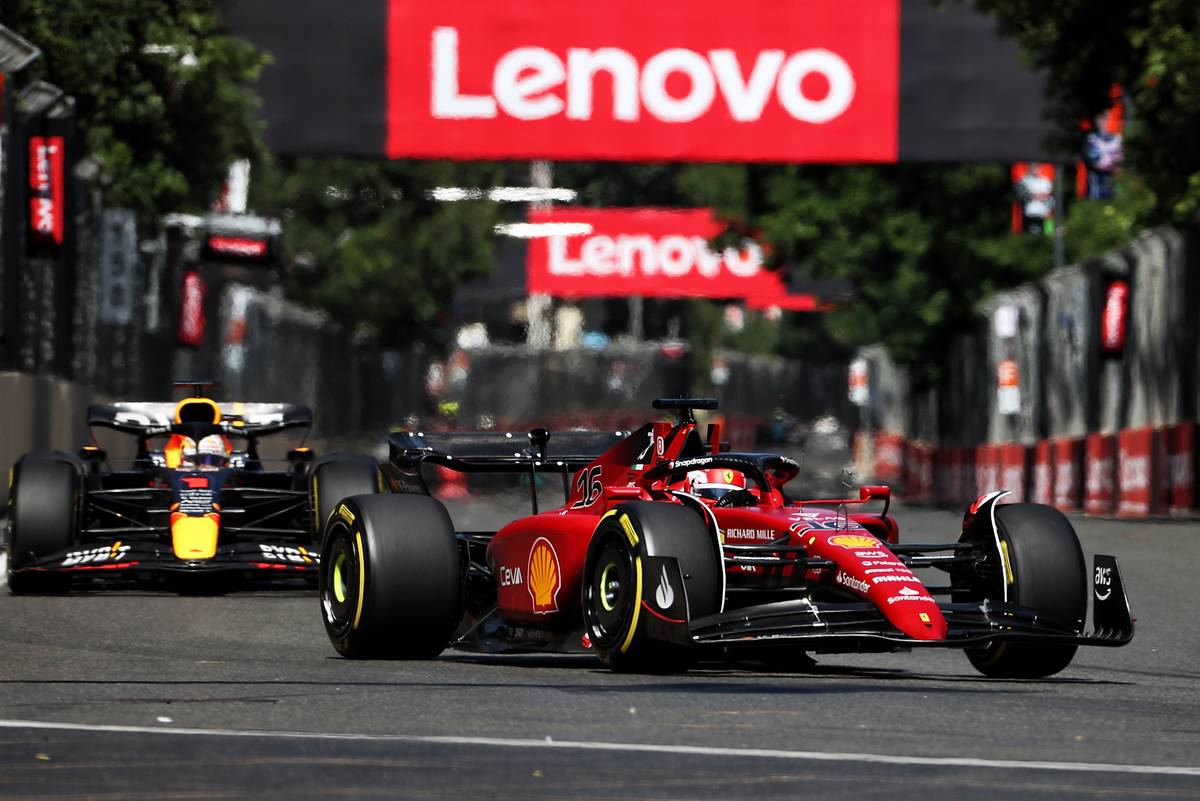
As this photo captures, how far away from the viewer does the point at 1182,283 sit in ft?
89.9

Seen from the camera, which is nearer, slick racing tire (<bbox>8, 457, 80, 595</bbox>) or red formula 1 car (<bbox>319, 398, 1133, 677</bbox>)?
red formula 1 car (<bbox>319, 398, 1133, 677</bbox>)

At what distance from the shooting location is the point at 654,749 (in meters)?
8.19

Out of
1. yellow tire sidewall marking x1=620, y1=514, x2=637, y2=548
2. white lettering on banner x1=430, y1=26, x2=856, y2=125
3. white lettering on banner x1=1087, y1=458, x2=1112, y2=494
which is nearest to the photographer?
yellow tire sidewall marking x1=620, y1=514, x2=637, y2=548

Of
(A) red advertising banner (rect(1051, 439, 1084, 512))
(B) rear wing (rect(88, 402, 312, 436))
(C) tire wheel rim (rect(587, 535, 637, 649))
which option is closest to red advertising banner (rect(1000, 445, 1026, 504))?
(A) red advertising banner (rect(1051, 439, 1084, 512))

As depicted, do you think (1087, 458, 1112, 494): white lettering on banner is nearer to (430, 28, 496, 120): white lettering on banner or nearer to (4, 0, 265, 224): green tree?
(430, 28, 496, 120): white lettering on banner

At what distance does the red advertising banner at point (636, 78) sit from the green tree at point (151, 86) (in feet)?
6.47

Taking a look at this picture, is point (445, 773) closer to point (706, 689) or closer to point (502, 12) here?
point (706, 689)

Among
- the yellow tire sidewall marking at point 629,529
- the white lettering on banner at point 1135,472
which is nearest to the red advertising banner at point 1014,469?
the white lettering on banner at point 1135,472

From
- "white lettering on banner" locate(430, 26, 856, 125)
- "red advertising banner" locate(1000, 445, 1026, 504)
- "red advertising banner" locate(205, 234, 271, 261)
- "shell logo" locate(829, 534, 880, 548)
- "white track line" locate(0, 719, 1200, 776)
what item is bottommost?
"red advertising banner" locate(1000, 445, 1026, 504)

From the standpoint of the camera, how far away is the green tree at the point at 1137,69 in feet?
85.5

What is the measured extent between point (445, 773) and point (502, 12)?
80.7 ft

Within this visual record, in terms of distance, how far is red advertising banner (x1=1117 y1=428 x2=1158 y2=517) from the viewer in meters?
26.5

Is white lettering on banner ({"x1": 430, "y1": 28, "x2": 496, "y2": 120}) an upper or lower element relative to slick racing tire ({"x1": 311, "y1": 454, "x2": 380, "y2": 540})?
upper

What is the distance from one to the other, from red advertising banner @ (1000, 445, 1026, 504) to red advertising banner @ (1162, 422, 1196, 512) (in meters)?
7.43
